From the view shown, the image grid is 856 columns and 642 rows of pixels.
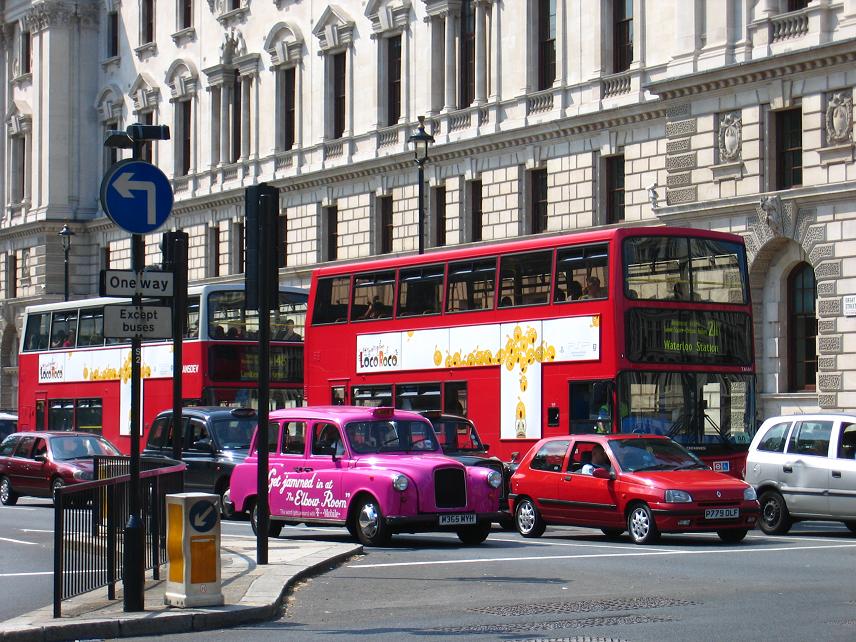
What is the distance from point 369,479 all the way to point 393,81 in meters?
33.7

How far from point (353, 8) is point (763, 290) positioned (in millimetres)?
21690

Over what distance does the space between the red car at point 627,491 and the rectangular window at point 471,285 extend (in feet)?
16.3

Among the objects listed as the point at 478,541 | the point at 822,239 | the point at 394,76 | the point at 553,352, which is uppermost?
the point at 394,76

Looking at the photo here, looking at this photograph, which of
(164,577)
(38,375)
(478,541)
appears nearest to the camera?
(164,577)

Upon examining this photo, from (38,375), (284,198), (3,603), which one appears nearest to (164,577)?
(3,603)

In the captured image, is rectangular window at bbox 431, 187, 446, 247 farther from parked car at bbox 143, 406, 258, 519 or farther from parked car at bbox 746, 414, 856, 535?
parked car at bbox 746, 414, 856, 535

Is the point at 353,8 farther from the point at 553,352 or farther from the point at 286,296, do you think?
the point at 553,352

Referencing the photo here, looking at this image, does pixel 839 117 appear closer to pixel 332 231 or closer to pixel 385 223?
pixel 385 223

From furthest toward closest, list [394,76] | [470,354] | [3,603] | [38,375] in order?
[394,76] < [38,375] < [470,354] < [3,603]

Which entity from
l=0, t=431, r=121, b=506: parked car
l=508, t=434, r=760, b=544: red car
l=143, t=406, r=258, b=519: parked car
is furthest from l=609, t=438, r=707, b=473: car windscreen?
l=0, t=431, r=121, b=506: parked car

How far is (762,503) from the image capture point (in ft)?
80.8

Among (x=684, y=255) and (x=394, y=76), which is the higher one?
(x=394, y=76)

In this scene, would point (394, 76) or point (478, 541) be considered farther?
point (394, 76)

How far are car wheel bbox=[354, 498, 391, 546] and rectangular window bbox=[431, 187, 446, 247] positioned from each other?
30.0 meters
